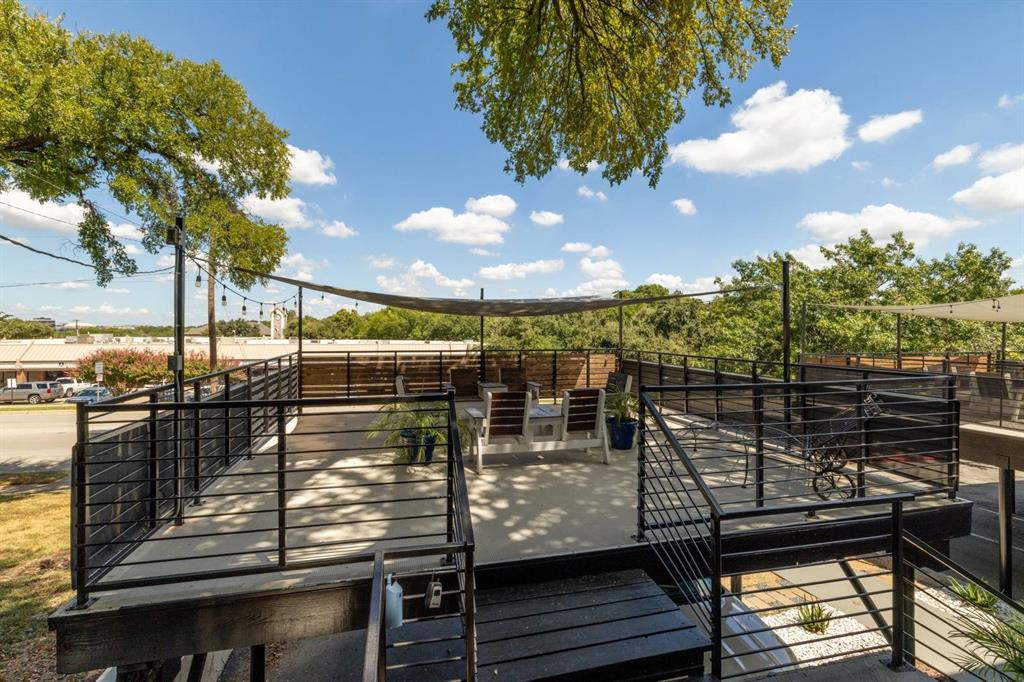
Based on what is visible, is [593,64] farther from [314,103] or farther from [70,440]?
[70,440]

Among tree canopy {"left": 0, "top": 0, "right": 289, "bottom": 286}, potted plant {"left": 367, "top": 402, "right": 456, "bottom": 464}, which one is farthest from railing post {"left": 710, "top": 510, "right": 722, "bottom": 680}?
tree canopy {"left": 0, "top": 0, "right": 289, "bottom": 286}

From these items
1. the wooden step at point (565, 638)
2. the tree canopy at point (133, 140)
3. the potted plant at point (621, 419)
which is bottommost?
the wooden step at point (565, 638)

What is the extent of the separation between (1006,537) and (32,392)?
146 feet

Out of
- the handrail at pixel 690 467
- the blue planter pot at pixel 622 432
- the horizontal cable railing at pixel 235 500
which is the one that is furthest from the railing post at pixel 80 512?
the blue planter pot at pixel 622 432

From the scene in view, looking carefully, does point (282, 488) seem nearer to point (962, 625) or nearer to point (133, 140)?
point (962, 625)

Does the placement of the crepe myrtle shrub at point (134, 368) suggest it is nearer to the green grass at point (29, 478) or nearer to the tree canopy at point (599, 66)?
the green grass at point (29, 478)

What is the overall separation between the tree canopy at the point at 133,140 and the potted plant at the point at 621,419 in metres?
4.62

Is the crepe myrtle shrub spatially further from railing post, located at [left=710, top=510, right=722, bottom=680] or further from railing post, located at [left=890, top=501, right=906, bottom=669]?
railing post, located at [left=890, top=501, right=906, bottom=669]

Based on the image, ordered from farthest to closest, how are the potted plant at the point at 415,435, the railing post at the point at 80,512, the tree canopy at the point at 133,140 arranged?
the tree canopy at the point at 133,140 < the potted plant at the point at 415,435 < the railing post at the point at 80,512

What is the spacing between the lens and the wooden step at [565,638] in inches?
92.6

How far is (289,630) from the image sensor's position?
2.52 metres

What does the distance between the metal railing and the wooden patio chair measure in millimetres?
913

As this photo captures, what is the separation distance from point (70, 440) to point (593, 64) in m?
19.4

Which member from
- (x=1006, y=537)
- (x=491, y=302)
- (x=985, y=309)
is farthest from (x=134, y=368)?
(x=985, y=309)
